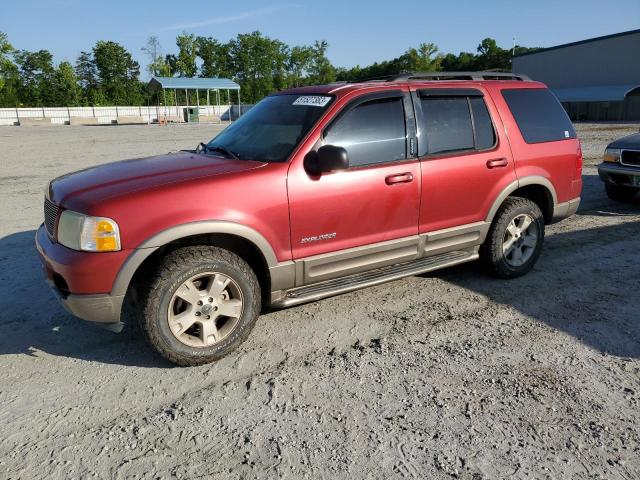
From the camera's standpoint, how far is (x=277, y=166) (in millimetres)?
3627

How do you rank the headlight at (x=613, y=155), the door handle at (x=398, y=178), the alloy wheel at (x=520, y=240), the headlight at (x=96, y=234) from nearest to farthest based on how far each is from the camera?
the headlight at (x=96, y=234) < the door handle at (x=398, y=178) < the alloy wheel at (x=520, y=240) < the headlight at (x=613, y=155)

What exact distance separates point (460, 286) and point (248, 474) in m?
3.05

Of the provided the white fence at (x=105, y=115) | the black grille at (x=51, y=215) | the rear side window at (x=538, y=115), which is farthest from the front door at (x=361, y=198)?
the white fence at (x=105, y=115)

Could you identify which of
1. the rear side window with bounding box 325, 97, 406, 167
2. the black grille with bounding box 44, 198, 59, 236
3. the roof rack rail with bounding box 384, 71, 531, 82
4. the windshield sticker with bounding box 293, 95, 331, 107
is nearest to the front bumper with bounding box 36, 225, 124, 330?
the black grille with bounding box 44, 198, 59, 236

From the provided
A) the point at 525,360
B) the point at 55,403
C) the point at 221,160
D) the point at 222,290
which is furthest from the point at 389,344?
the point at 55,403

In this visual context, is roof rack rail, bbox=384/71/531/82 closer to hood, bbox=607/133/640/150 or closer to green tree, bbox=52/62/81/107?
hood, bbox=607/133/640/150

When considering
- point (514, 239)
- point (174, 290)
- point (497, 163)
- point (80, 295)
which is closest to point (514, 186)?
point (497, 163)

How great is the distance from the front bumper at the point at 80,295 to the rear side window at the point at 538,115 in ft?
12.9

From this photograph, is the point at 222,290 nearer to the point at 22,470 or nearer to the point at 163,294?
the point at 163,294

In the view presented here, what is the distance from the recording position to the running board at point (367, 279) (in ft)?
12.4

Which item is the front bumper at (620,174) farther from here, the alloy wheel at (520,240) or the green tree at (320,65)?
the green tree at (320,65)

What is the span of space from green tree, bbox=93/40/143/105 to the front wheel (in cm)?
6437

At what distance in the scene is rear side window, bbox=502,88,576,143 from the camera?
4891 millimetres

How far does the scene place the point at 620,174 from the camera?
782cm
